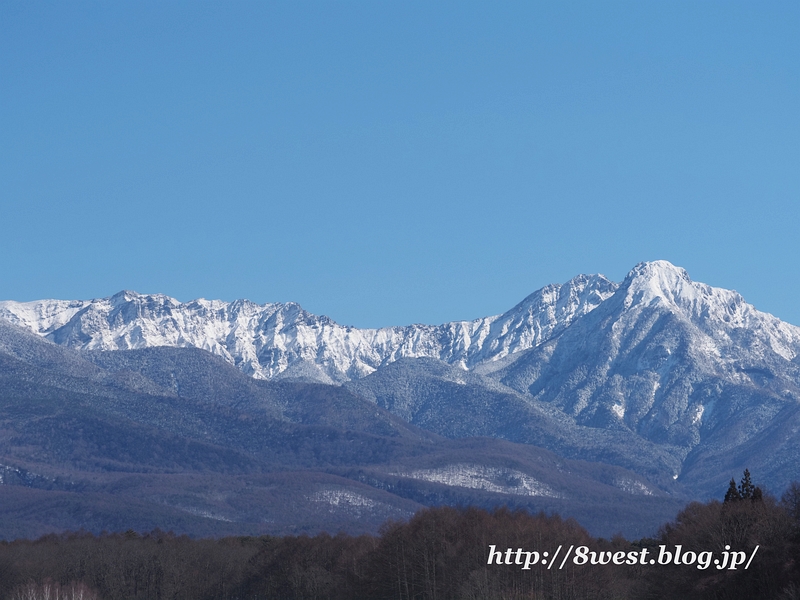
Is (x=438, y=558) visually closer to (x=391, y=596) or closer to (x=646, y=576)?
(x=391, y=596)

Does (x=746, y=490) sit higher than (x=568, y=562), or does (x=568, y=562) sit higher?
(x=746, y=490)

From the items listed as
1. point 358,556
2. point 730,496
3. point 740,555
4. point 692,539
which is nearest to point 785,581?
point 740,555

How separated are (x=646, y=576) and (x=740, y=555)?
716 inches

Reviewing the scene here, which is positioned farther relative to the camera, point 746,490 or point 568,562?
point 568,562

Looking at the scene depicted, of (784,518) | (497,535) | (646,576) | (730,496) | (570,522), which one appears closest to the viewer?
(784,518)

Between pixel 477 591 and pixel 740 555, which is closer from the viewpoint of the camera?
pixel 740 555

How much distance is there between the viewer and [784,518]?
125125mm

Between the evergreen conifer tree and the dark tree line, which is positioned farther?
the evergreen conifer tree

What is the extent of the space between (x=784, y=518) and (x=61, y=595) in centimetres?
11165

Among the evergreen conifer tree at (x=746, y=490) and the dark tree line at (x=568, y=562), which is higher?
the evergreen conifer tree at (x=746, y=490)

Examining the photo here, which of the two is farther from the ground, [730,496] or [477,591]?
[730,496]

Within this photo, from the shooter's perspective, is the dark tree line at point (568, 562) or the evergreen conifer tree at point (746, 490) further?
the evergreen conifer tree at point (746, 490)

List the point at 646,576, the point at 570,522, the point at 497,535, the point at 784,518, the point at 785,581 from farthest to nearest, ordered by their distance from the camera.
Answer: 1. the point at 570,522
2. the point at 497,535
3. the point at 646,576
4. the point at 784,518
5. the point at 785,581

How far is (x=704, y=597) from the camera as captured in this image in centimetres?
12344
